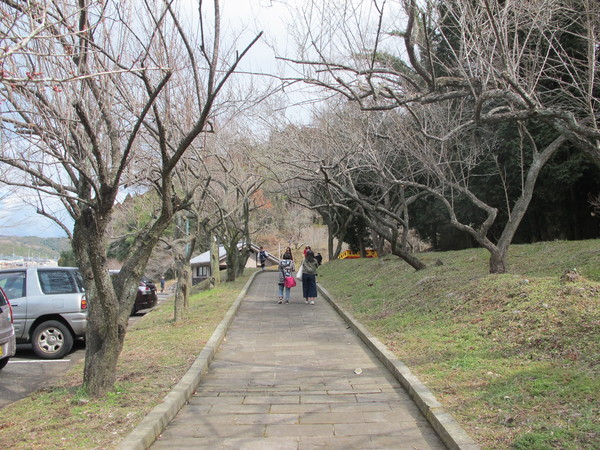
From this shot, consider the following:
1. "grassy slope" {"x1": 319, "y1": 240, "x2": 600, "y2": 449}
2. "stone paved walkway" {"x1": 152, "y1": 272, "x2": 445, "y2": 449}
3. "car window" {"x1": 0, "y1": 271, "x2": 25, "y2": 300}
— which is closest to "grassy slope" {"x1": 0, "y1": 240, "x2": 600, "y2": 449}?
"grassy slope" {"x1": 319, "y1": 240, "x2": 600, "y2": 449}

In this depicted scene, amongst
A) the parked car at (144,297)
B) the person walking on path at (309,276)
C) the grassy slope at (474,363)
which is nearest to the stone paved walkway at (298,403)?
the grassy slope at (474,363)

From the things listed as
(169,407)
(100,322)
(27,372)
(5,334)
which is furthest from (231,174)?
(169,407)

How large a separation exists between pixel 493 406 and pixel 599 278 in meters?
5.89

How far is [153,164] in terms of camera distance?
37.1 ft

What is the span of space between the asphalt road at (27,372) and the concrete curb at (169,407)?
82.8 inches

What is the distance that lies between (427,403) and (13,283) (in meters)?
8.45

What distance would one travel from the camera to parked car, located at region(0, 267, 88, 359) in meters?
10.1

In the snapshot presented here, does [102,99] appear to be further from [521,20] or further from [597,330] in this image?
Answer: [521,20]

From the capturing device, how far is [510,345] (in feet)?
23.1

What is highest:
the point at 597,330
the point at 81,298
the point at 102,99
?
the point at 102,99

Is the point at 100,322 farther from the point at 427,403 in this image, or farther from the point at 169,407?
the point at 427,403

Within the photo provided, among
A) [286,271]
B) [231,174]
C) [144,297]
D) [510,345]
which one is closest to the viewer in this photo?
[510,345]

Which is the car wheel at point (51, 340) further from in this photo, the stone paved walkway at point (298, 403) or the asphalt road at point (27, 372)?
the stone paved walkway at point (298, 403)

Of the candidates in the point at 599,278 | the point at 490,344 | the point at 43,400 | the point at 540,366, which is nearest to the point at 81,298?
the point at 43,400
